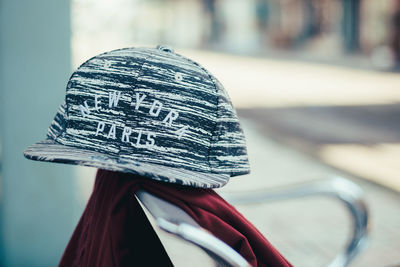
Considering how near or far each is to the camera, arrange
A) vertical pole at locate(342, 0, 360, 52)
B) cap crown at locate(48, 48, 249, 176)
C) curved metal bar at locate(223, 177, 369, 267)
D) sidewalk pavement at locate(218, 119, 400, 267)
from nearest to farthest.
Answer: cap crown at locate(48, 48, 249, 176) < curved metal bar at locate(223, 177, 369, 267) < sidewalk pavement at locate(218, 119, 400, 267) < vertical pole at locate(342, 0, 360, 52)

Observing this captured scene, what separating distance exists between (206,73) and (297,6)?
90.0 ft

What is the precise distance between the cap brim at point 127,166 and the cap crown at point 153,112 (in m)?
0.02

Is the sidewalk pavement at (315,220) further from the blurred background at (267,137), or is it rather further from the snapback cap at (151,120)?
the snapback cap at (151,120)

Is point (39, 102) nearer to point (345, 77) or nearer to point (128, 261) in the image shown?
point (128, 261)

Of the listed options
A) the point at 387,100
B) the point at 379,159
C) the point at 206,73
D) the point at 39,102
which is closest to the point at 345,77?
the point at 387,100

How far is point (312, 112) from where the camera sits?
877 cm

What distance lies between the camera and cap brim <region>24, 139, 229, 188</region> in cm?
88

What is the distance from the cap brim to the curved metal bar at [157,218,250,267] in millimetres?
82

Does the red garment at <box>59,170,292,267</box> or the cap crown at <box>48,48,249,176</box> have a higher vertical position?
the cap crown at <box>48,48,249,176</box>

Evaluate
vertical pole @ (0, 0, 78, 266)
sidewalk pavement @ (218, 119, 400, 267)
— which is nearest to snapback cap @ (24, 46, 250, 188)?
vertical pole @ (0, 0, 78, 266)

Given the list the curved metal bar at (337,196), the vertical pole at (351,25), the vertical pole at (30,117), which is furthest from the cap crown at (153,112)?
the vertical pole at (351,25)

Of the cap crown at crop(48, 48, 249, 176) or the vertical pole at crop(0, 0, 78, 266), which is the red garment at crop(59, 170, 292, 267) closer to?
the cap crown at crop(48, 48, 249, 176)

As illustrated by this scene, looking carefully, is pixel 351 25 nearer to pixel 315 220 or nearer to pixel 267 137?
pixel 267 137

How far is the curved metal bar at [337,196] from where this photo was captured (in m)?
1.61
